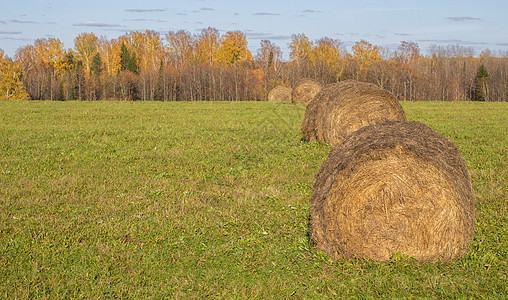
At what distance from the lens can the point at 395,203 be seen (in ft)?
21.6

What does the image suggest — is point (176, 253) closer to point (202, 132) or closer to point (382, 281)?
point (382, 281)

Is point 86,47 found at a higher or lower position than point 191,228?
higher

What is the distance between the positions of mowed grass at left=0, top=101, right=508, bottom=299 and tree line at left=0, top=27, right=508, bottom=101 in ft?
194

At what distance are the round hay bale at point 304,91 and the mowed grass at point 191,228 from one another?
17592mm

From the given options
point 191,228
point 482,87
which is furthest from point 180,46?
point 191,228

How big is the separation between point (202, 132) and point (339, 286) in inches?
527

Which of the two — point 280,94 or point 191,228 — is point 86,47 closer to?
point 280,94

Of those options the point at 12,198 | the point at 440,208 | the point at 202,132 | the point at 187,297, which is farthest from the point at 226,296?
the point at 202,132

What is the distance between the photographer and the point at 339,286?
5.67 meters

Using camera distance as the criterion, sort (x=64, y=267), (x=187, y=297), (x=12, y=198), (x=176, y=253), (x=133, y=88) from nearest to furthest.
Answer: (x=187, y=297) → (x=64, y=267) → (x=176, y=253) → (x=12, y=198) → (x=133, y=88)

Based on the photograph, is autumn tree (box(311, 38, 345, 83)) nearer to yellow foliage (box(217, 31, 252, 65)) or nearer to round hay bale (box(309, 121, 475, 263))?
yellow foliage (box(217, 31, 252, 65))

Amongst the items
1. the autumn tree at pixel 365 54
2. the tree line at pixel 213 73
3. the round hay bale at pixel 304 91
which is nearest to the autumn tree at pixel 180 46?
the tree line at pixel 213 73

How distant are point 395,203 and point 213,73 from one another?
75.6 meters

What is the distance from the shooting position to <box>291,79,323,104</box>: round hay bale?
32.5m
